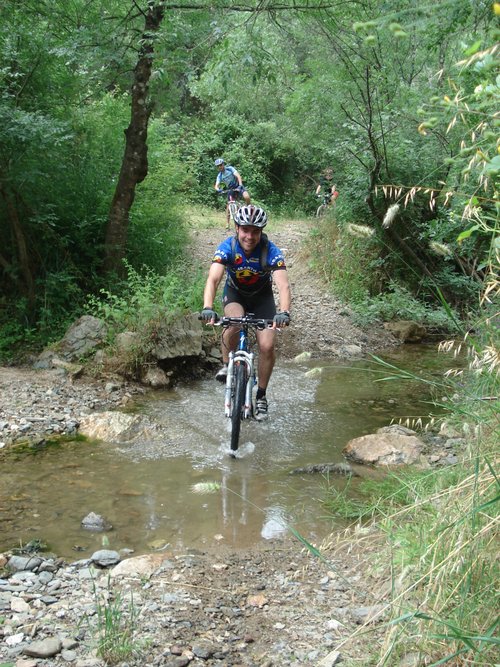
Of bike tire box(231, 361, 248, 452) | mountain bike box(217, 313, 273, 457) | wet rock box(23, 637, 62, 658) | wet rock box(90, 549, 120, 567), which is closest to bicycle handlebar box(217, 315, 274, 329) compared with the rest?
mountain bike box(217, 313, 273, 457)

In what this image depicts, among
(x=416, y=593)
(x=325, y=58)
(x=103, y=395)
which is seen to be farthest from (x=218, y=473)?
(x=325, y=58)

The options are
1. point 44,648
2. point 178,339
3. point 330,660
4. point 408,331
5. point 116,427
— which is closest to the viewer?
point 330,660

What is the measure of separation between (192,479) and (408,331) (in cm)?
751

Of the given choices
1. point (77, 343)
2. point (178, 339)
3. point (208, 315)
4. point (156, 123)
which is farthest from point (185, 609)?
point (156, 123)

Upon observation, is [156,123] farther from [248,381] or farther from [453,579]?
[453,579]

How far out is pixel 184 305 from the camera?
9.52 meters

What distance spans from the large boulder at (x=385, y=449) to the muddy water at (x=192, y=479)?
0.21 m

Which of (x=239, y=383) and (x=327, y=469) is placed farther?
(x=239, y=383)

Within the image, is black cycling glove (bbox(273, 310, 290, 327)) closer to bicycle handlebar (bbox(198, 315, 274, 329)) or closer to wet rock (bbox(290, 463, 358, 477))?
bicycle handlebar (bbox(198, 315, 274, 329))

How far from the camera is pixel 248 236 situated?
6.38 meters

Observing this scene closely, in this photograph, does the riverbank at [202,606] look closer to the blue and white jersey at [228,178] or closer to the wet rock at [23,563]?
the wet rock at [23,563]

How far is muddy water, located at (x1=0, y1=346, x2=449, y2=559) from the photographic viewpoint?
179 inches

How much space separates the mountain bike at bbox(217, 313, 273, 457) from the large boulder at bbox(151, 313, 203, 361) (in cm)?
241

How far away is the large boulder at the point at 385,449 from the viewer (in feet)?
19.2
